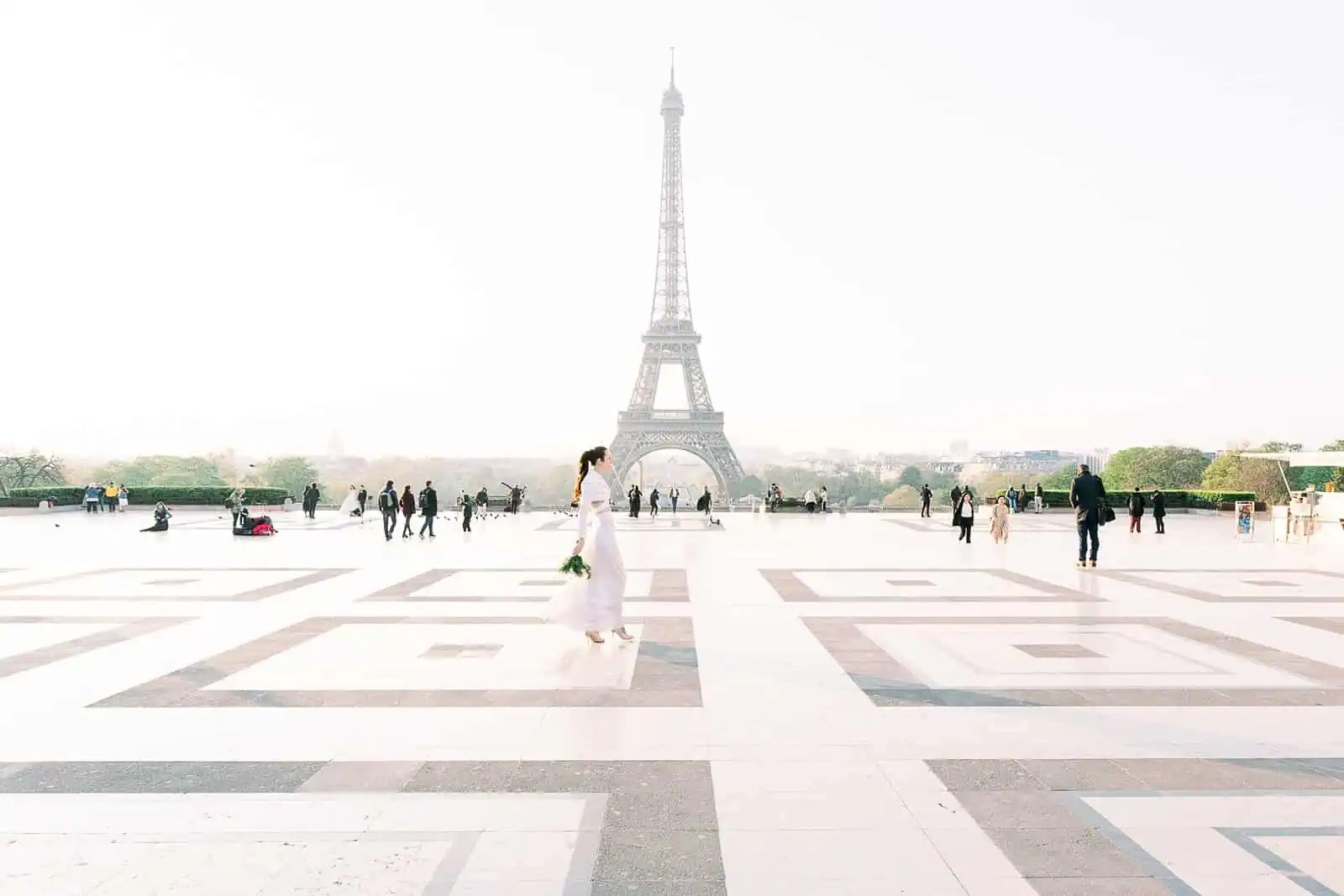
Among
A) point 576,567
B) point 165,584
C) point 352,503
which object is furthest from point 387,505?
point 576,567

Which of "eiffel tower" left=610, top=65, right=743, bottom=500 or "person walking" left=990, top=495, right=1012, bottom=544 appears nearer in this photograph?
"person walking" left=990, top=495, right=1012, bottom=544

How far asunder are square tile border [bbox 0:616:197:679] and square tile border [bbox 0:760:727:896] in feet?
10.0

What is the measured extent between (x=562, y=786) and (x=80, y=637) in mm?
6289

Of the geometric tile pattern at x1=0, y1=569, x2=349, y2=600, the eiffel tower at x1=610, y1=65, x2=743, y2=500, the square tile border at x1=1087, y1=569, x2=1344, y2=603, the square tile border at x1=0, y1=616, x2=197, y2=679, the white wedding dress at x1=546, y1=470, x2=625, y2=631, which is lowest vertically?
the square tile border at x1=0, y1=616, x2=197, y2=679

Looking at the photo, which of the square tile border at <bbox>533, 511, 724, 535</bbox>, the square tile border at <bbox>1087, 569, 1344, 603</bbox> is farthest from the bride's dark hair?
the square tile border at <bbox>533, 511, 724, 535</bbox>

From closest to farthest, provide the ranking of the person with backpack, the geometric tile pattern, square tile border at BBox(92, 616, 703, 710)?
square tile border at BBox(92, 616, 703, 710) → the geometric tile pattern → the person with backpack

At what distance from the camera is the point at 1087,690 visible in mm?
6617

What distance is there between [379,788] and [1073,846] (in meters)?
3.10

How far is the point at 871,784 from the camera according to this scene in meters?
4.61

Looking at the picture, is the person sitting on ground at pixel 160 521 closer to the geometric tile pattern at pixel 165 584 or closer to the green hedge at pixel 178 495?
the geometric tile pattern at pixel 165 584

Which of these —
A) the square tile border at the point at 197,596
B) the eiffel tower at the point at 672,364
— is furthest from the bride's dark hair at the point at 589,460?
the eiffel tower at the point at 672,364

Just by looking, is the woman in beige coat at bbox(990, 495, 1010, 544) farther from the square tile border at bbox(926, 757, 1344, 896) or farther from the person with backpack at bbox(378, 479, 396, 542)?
the square tile border at bbox(926, 757, 1344, 896)

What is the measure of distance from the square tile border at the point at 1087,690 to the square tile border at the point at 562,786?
7.26ft

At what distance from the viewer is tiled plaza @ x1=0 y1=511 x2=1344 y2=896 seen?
12.1ft
